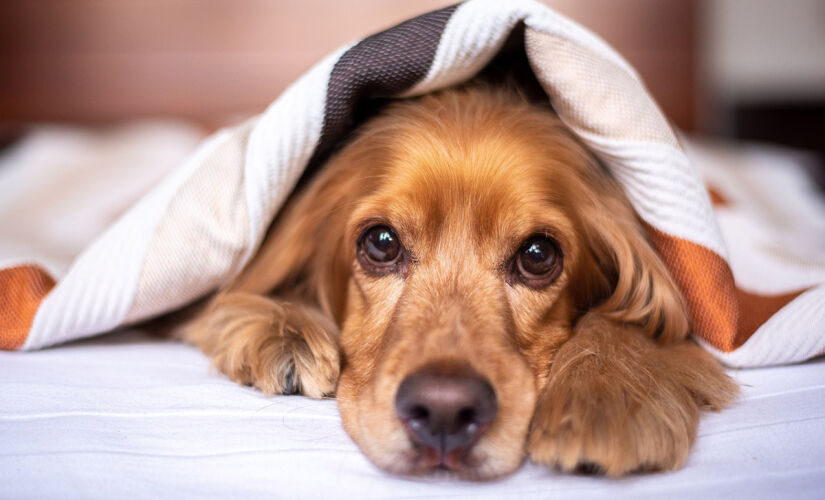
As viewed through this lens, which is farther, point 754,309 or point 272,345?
point 754,309

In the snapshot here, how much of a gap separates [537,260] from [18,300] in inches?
47.8

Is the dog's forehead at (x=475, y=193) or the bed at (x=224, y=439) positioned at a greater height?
the dog's forehead at (x=475, y=193)

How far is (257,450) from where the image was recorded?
1097 millimetres

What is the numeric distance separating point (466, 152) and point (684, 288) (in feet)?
1.92

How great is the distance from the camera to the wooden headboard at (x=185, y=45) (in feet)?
13.0

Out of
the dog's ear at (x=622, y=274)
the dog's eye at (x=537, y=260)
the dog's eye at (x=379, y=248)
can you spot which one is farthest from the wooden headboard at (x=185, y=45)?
the dog's eye at (x=537, y=260)

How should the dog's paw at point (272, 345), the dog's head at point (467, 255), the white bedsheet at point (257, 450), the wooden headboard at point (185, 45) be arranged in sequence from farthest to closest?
the wooden headboard at point (185, 45), the dog's paw at point (272, 345), the dog's head at point (467, 255), the white bedsheet at point (257, 450)

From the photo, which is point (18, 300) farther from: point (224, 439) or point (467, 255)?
point (467, 255)

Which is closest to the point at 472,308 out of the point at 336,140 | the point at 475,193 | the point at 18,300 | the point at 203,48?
the point at 475,193

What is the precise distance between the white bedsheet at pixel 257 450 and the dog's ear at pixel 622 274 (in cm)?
25

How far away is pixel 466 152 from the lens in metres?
1.53

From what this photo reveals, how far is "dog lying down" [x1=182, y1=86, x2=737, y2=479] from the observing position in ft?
3.62

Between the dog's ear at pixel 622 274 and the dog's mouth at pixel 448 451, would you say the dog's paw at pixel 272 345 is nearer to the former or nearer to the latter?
the dog's mouth at pixel 448 451

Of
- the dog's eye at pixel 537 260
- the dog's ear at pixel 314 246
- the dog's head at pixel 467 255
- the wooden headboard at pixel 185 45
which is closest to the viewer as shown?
the dog's head at pixel 467 255
